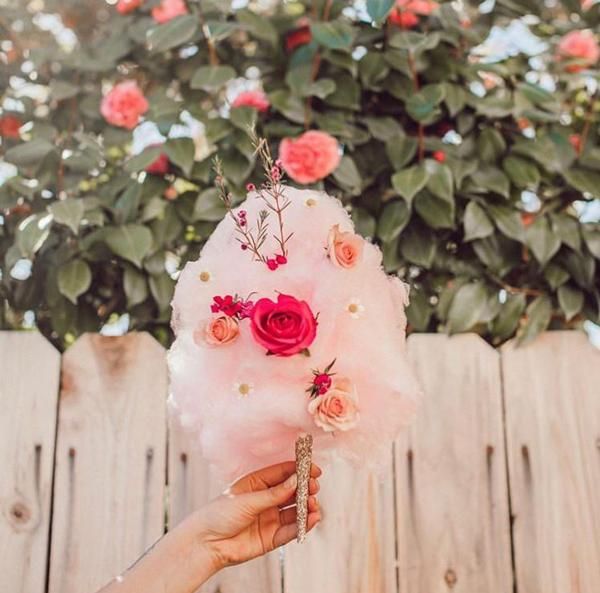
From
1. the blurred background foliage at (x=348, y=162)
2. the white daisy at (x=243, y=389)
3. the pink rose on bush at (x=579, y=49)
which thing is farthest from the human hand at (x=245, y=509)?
the pink rose on bush at (x=579, y=49)

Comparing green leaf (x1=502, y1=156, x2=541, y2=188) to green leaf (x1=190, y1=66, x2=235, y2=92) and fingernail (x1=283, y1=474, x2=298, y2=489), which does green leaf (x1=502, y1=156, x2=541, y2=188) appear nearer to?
green leaf (x1=190, y1=66, x2=235, y2=92)

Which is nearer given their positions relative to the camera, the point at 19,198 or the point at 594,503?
the point at 594,503

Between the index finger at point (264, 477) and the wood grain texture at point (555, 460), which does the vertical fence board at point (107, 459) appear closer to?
the index finger at point (264, 477)

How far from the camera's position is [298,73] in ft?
5.32

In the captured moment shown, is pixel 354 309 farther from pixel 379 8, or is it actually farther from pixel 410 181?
pixel 379 8

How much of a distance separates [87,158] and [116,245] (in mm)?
202

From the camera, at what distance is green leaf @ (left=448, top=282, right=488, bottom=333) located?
1499mm

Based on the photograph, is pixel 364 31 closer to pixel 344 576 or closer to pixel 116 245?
pixel 116 245

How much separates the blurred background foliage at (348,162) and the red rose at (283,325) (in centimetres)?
65

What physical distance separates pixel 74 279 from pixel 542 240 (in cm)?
86

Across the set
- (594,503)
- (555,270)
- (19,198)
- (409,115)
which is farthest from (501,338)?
(19,198)

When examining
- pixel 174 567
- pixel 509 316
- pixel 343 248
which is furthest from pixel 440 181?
pixel 174 567

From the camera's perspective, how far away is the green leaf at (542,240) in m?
1.53

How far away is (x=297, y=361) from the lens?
90cm
